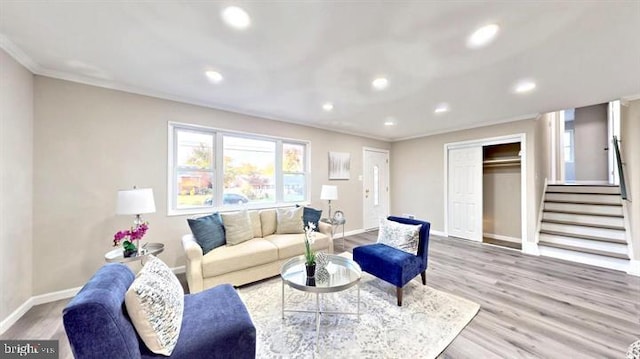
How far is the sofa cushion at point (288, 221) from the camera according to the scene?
357cm

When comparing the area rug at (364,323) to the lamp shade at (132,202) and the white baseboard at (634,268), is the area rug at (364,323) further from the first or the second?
the white baseboard at (634,268)

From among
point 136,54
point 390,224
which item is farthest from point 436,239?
point 136,54

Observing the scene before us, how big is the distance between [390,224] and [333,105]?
6.44 feet

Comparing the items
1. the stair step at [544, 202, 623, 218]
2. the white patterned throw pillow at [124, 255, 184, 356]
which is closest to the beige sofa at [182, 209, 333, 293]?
the white patterned throw pillow at [124, 255, 184, 356]

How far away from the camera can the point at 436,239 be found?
502 cm

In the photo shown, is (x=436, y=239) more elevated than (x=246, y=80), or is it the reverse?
(x=246, y=80)

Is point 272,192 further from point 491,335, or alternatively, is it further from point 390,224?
point 491,335

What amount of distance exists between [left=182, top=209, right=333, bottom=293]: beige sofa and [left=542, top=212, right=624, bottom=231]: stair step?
4377mm

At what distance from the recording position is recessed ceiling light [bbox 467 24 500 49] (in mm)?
1741

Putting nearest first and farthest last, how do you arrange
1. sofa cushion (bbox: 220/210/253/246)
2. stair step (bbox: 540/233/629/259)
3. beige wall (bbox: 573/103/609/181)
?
sofa cushion (bbox: 220/210/253/246) < stair step (bbox: 540/233/629/259) < beige wall (bbox: 573/103/609/181)

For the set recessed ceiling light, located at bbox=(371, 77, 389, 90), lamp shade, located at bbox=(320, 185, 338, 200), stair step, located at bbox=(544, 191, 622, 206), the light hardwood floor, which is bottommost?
the light hardwood floor

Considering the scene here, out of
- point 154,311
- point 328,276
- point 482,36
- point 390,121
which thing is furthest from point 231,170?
point 482,36

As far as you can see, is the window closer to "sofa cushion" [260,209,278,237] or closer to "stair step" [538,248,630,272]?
"sofa cushion" [260,209,278,237]

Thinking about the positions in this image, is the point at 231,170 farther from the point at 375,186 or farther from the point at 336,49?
the point at 375,186
